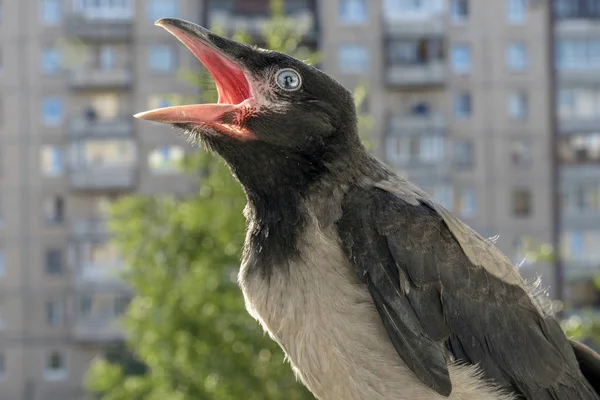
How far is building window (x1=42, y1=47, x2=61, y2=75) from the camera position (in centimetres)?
2581

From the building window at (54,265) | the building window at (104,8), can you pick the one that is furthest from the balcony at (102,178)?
the building window at (104,8)

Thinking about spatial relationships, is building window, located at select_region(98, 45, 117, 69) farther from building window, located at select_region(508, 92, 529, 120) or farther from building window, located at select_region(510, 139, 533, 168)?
building window, located at select_region(510, 139, 533, 168)

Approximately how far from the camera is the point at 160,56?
83.4ft

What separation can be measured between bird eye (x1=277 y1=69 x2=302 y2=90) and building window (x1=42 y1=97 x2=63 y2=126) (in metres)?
25.4

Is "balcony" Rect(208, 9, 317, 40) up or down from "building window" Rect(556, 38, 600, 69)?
up

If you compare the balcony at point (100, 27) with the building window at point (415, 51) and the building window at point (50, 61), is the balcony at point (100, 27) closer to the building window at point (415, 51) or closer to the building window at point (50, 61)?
the building window at point (50, 61)

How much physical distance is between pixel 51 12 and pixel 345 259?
1018 inches

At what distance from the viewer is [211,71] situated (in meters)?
2.10

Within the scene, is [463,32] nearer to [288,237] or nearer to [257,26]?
[257,26]

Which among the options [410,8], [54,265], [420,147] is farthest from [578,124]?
[54,265]

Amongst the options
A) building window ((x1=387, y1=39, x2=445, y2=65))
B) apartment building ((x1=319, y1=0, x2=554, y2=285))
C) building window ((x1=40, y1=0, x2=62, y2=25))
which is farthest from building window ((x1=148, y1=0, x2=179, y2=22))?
building window ((x1=387, y1=39, x2=445, y2=65))

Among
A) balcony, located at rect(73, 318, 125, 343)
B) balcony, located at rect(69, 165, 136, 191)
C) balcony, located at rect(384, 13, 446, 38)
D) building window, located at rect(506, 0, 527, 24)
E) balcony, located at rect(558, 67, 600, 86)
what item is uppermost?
building window, located at rect(506, 0, 527, 24)

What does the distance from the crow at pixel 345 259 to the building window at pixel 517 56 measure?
25.0 m

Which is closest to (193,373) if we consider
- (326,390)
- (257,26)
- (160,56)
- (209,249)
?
(209,249)
